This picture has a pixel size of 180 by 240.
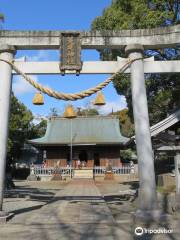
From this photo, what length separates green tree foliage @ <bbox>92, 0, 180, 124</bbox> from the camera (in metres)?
16.8

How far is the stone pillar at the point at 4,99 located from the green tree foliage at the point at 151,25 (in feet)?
22.6

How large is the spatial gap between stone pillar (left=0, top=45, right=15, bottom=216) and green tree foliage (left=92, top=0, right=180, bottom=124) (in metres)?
6.88

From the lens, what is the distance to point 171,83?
1814 centimetres

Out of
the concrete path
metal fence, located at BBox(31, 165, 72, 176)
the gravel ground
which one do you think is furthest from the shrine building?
the concrete path

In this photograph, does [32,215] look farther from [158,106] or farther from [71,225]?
[158,106]

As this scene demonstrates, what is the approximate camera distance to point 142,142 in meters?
9.52

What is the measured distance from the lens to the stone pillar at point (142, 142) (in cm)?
917

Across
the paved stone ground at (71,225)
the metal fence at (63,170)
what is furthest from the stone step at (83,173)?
the paved stone ground at (71,225)

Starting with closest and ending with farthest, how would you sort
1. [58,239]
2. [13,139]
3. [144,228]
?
[58,239]
[144,228]
[13,139]

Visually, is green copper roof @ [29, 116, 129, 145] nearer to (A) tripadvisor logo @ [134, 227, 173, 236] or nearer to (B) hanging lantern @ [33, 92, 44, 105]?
(B) hanging lantern @ [33, 92, 44, 105]

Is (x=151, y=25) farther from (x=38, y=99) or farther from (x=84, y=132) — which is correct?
(x=84, y=132)

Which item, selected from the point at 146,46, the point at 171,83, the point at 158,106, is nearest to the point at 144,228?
the point at 146,46

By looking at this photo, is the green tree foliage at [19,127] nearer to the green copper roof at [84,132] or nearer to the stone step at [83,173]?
the green copper roof at [84,132]

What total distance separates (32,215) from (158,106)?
1191 cm
